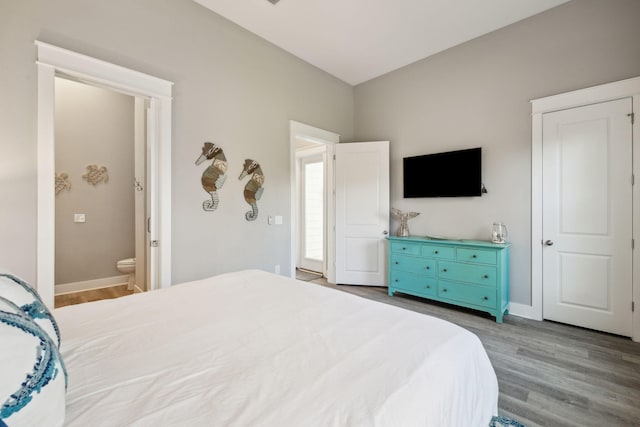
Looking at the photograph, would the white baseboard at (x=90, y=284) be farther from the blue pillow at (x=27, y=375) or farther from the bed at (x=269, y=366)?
the blue pillow at (x=27, y=375)

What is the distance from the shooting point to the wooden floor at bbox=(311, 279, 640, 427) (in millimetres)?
1638

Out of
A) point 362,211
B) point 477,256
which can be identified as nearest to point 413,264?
point 477,256

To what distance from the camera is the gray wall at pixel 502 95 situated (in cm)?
264

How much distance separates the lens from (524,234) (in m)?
3.06

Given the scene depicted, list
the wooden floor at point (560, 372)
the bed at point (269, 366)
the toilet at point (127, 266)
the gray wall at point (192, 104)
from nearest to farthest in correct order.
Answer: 1. the bed at point (269, 366)
2. the wooden floor at point (560, 372)
3. the gray wall at point (192, 104)
4. the toilet at point (127, 266)

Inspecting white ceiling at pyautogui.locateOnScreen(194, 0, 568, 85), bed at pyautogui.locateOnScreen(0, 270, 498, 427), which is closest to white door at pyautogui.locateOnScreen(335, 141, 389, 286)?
white ceiling at pyautogui.locateOnScreen(194, 0, 568, 85)

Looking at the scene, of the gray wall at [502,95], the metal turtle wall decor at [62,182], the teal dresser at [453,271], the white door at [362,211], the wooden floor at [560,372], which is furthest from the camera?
the white door at [362,211]

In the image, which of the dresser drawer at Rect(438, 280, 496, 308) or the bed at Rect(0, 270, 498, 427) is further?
the dresser drawer at Rect(438, 280, 496, 308)

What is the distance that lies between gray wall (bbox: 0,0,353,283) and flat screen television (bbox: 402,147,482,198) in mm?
1428

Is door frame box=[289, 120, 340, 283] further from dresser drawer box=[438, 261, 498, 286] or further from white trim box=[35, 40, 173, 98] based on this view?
dresser drawer box=[438, 261, 498, 286]

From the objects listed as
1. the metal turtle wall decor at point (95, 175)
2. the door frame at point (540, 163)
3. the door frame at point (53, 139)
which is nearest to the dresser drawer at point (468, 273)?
the door frame at point (540, 163)

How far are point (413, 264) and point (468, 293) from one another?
69 centimetres

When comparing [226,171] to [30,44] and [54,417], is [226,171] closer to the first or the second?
[30,44]

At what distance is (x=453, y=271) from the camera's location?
10.5ft
